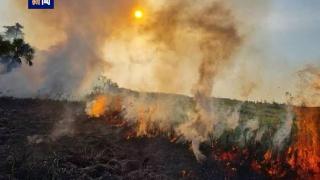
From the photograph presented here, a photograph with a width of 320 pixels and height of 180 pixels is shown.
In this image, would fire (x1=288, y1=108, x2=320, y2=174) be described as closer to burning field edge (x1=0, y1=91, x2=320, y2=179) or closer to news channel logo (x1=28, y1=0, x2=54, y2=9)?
burning field edge (x1=0, y1=91, x2=320, y2=179)

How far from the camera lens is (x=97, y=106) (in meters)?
43.0

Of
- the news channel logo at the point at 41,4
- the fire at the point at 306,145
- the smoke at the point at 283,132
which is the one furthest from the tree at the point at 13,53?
the fire at the point at 306,145

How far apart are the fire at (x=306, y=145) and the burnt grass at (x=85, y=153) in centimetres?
315

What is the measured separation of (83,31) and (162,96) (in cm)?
911

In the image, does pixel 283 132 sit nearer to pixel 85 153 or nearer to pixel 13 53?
pixel 85 153

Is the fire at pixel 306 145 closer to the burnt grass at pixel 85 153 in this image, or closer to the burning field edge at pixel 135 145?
the burning field edge at pixel 135 145

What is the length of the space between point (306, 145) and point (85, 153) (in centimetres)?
1550

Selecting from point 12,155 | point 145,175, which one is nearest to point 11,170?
point 12,155

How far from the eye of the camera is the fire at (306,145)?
37.8 meters

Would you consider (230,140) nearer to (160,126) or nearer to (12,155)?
(160,126)

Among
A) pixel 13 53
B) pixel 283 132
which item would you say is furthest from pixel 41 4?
pixel 283 132

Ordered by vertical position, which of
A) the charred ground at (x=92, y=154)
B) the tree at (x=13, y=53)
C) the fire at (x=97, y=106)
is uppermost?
the tree at (x=13, y=53)

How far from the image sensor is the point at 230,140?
130 feet

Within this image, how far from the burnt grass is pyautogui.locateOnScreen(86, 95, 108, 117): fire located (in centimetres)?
82
